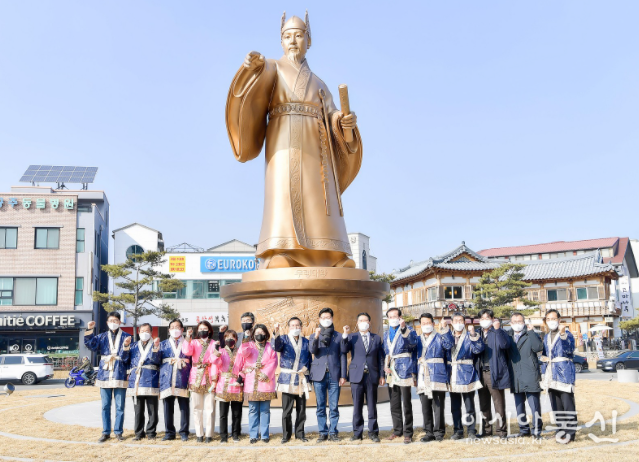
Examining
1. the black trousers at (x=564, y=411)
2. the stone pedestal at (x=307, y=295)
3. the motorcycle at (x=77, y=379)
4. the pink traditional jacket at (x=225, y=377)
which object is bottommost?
the motorcycle at (x=77, y=379)

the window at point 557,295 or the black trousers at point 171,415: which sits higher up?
the window at point 557,295

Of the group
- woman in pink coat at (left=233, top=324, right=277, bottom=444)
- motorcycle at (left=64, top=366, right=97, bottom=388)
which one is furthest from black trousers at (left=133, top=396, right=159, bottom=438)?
motorcycle at (left=64, top=366, right=97, bottom=388)

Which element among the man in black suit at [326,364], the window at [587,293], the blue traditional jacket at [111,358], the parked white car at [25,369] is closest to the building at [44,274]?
the parked white car at [25,369]

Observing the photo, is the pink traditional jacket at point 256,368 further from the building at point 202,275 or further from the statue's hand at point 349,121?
the building at point 202,275

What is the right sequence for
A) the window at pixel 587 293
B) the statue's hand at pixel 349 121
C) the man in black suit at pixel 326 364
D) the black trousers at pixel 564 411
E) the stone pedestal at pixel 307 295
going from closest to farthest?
the black trousers at pixel 564 411 → the man in black suit at pixel 326 364 → the stone pedestal at pixel 307 295 → the statue's hand at pixel 349 121 → the window at pixel 587 293

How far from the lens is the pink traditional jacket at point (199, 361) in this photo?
6516 millimetres

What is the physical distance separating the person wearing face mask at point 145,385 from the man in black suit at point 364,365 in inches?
83.2

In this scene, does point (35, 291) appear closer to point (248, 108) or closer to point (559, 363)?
point (248, 108)

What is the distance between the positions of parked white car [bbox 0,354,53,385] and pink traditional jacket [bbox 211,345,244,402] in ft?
53.2

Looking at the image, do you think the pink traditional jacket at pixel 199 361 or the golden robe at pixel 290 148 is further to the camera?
the golden robe at pixel 290 148

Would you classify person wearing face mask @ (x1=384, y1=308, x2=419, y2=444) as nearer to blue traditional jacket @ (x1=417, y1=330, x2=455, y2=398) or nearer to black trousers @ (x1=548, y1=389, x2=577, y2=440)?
blue traditional jacket @ (x1=417, y1=330, x2=455, y2=398)

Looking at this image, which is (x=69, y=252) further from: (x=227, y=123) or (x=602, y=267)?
(x=602, y=267)

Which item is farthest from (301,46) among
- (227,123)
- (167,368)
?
(167,368)

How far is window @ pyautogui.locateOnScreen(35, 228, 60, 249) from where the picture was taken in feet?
92.3
